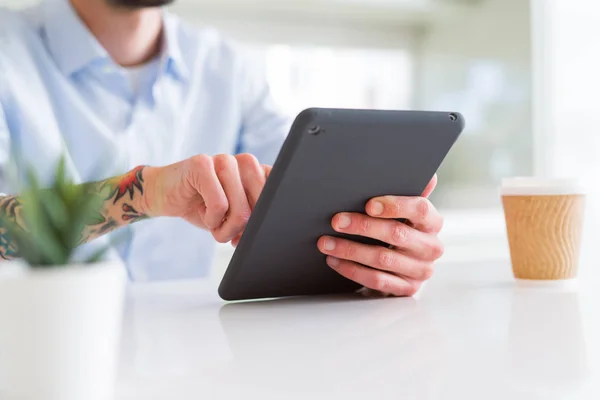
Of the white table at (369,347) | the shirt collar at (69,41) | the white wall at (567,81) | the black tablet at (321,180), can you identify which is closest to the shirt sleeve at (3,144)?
the shirt collar at (69,41)

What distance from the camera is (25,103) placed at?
1.35 metres

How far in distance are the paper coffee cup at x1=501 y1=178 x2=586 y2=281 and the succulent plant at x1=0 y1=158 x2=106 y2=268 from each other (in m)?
0.68

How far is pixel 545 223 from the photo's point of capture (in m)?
0.89

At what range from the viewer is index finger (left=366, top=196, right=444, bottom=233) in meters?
0.76

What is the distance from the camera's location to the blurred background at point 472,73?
277cm

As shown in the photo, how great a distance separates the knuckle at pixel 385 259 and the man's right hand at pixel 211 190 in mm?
176

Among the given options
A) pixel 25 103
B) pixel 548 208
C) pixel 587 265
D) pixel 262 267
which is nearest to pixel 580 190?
pixel 548 208

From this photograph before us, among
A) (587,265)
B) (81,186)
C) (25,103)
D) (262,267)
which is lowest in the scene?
(587,265)

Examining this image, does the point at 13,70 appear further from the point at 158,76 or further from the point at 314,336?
the point at 314,336

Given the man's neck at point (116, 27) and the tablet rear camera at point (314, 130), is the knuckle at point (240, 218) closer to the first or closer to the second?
the tablet rear camera at point (314, 130)

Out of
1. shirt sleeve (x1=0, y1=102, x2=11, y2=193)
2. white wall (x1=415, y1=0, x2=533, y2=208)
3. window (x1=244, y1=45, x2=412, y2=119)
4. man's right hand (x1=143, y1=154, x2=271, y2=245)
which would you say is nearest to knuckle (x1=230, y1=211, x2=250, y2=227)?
man's right hand (x1=143, y1=154, x2=271, y2=245)

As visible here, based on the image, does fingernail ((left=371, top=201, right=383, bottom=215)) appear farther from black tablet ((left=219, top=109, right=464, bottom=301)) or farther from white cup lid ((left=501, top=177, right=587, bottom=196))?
white cup lid ((left=501, top=177, right=587, bottom=196))

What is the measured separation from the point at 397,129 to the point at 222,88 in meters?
0.99

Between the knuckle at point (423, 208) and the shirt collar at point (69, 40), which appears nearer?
the knuckle at point (423, 208)
